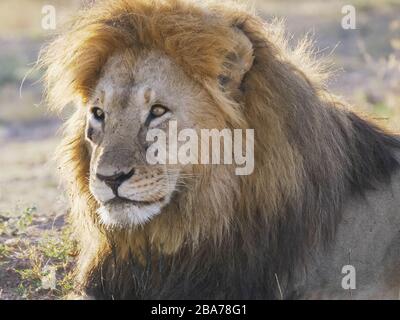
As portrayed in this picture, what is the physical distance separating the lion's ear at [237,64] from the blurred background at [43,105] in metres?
0.59

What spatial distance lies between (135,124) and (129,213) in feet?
1.47

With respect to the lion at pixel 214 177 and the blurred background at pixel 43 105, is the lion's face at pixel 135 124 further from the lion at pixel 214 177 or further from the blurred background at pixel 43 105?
the blurred background at pixel 43 105

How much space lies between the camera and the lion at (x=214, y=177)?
4.94m

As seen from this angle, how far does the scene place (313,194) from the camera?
16.6 ft

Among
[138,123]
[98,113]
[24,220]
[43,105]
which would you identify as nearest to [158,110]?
[138,123]

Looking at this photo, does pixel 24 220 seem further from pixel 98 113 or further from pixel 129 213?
pixel 129 213

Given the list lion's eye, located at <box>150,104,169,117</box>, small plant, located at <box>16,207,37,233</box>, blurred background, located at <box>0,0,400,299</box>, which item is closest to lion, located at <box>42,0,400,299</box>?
lion's eye, located at <box>150,104,169,117</box>

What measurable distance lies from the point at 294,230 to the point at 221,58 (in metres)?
0.95

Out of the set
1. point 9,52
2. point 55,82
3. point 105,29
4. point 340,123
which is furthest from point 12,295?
point 9,52

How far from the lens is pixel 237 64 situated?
5.02 m

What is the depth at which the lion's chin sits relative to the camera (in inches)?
189

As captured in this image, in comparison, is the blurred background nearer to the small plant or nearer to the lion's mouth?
the small plant

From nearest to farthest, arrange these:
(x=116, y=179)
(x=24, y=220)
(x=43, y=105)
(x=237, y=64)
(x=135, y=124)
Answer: (x=116, y=179) < (x=135, y=124) < (x=237, y=64) < (x=24, y=220) < (x=43, y=105)

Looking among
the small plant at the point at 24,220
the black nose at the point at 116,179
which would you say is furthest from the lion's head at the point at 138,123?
the small plant at the point at 24,220
